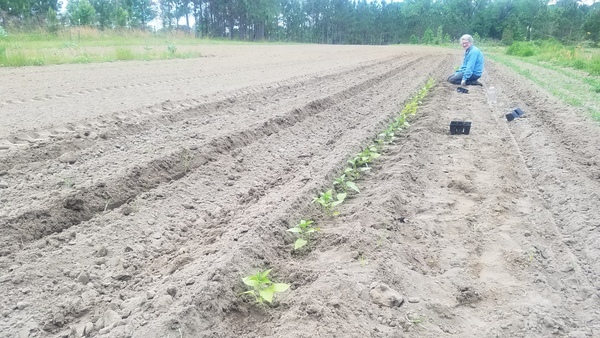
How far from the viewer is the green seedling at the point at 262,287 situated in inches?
93.0

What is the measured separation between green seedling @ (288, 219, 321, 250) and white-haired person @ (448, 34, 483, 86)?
9.14 meters

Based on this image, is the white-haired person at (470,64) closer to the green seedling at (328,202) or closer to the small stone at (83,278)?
the green seedling at (328,202)

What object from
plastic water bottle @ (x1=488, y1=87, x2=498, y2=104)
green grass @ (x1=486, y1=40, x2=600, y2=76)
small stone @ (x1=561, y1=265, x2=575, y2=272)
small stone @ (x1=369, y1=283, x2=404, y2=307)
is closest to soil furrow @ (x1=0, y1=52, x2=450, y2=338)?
small stone @ (x1=369, y1=283, x2=404, y2=307)

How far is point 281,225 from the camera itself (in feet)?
11.3

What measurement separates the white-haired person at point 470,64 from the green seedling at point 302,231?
914cm

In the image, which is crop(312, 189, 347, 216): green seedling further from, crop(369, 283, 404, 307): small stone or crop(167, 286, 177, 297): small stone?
crop(167, 286, 177, 297): small stone

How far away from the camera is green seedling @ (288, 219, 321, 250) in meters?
3.10

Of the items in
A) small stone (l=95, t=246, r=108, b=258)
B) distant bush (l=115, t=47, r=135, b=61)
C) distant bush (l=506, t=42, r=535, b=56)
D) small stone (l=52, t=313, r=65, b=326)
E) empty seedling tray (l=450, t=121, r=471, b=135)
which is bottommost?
small stone (l=52, t=313, r=65, b=326)

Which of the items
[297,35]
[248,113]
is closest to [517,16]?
[297,35]

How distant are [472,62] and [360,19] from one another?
76519mm

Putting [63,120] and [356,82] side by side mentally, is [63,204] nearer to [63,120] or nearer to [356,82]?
[63,120]

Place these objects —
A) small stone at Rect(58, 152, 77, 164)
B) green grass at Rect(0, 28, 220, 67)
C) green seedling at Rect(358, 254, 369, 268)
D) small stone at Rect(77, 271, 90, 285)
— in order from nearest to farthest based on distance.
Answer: small stone at Rect(77, 271, 90, 285)
green seedling at Rect(358, 254, 369, 268)
small stone at Rect(58, 152, 77, 164)
green grass at Rect(0, 28, 220, 67)

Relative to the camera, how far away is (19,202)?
353 centimetres

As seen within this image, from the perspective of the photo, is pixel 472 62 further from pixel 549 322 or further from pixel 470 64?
pixel 549 322
